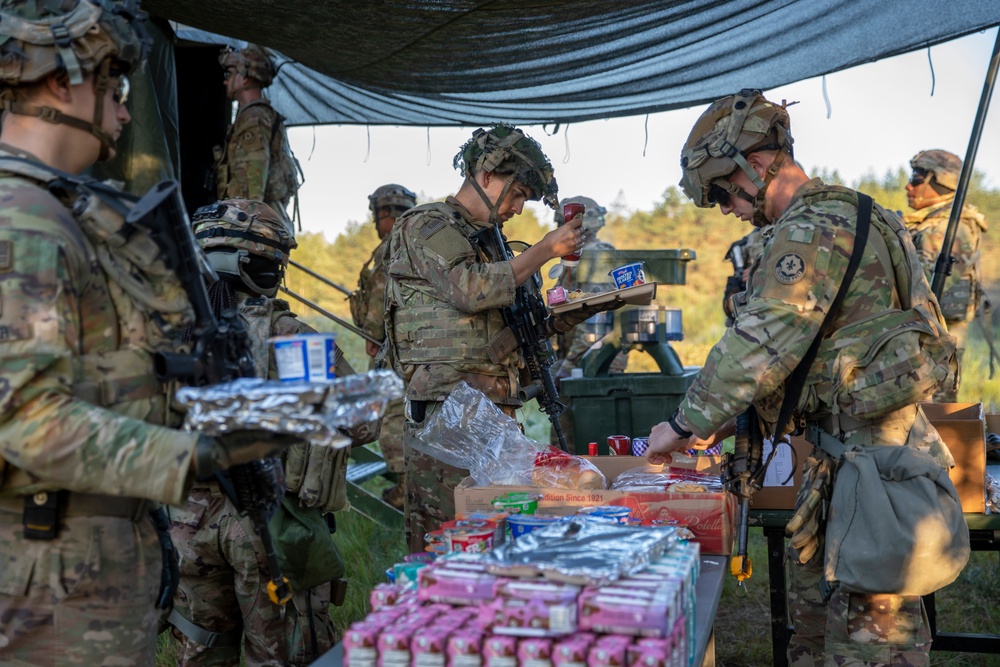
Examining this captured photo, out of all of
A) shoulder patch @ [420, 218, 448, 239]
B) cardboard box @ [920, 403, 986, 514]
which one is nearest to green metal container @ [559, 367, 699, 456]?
shoulder patch @ [420, 218, 448, 239]

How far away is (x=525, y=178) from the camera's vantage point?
183 inches

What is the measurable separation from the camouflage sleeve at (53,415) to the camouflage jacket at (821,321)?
187 centimetres

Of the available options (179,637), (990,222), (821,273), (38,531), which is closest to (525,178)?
(821,273)

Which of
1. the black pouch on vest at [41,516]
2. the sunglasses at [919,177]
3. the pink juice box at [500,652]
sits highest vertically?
the sunglasses at [919,177]

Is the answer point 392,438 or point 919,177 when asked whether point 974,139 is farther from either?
point 392,438

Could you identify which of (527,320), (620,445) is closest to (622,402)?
(527,320)

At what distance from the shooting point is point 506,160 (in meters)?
4.59

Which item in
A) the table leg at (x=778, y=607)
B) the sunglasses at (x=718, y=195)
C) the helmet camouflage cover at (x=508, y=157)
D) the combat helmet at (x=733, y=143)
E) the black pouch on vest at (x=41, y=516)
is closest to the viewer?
the black pouch on vest at (x=41, y=516)

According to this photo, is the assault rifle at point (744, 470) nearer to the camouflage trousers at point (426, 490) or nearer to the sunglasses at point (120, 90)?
the camouflage trousers at point (426, 490)

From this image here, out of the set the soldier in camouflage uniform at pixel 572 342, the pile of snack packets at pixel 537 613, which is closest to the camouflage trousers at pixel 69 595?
the pile of snack packets at pixel 537 613

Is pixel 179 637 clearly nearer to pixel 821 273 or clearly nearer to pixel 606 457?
pixel 606 457

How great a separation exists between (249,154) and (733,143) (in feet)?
14.3

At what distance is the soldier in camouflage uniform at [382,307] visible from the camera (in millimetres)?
8062

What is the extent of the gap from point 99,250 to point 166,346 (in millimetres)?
265
